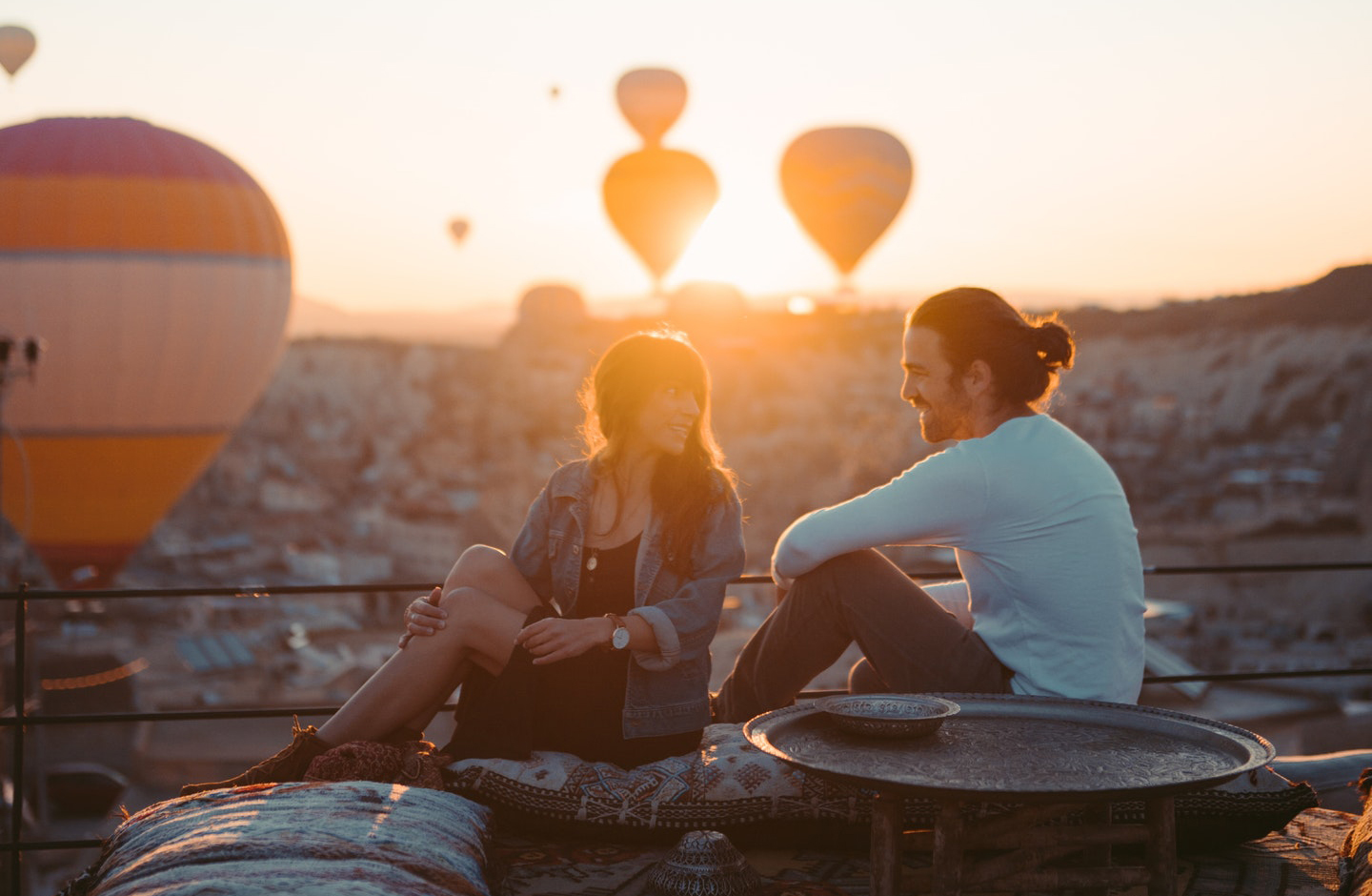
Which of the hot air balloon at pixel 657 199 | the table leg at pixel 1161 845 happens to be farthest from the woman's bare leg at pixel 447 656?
the hot air balloon at pixel 657 199

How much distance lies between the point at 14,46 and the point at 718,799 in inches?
815

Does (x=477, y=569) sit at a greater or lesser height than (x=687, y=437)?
lesser

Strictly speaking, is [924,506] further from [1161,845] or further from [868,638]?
[1161,845]

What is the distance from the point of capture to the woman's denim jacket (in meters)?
2.67

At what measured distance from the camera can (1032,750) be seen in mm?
1895

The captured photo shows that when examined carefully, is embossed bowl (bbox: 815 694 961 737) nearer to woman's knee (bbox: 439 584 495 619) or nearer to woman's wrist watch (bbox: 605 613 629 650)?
woman's wrist watch (bbox: 605 613 629 650)

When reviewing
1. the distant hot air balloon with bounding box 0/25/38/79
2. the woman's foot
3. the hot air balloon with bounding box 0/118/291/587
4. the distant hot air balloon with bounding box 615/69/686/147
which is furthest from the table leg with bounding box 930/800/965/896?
the distant hot air balloon with bounding box 615/69/686/147

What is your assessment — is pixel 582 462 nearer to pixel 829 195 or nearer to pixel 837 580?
pixel 837 580

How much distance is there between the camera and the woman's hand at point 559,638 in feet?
8.46

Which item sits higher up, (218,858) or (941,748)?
(941,748)

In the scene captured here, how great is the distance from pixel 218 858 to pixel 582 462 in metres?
1.27

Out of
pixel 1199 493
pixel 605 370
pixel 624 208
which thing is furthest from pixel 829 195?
pixel 605 370

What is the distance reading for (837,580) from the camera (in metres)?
2.53

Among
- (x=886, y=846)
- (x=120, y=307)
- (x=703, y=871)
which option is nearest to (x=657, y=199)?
(x=120, y=307)
